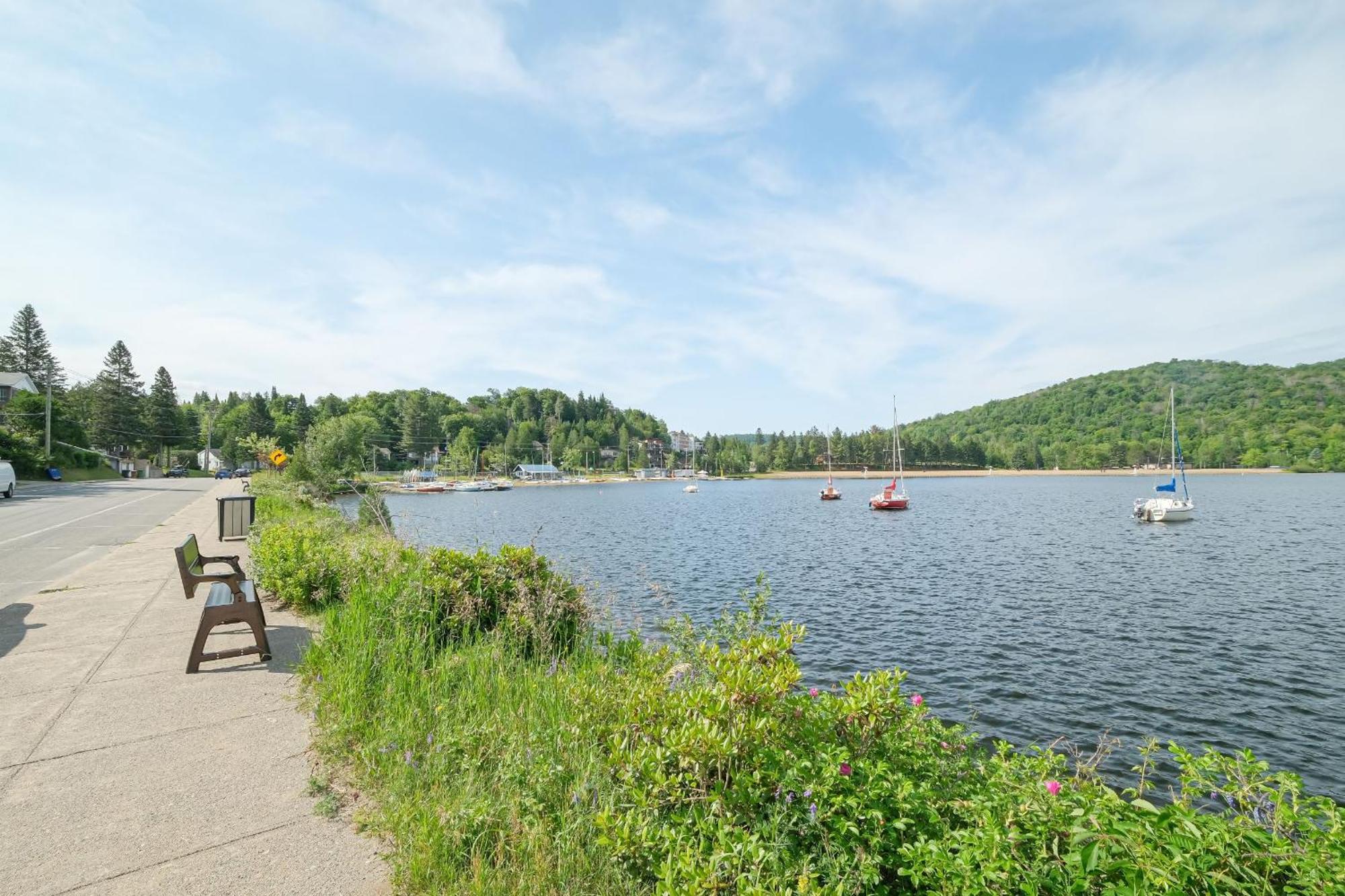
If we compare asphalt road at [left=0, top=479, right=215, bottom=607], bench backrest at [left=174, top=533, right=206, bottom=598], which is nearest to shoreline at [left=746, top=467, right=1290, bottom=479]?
asphalt road at [left=0, top=479, right=215, bottom=607]

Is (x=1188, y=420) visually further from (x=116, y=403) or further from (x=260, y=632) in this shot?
(x=116, y=403)

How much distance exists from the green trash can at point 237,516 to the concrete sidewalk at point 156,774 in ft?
31.1

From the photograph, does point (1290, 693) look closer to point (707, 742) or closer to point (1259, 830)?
point (1259, 830)

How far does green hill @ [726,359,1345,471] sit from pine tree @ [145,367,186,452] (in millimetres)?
140321

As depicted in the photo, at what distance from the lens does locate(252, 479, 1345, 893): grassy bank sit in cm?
227

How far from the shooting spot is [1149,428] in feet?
497

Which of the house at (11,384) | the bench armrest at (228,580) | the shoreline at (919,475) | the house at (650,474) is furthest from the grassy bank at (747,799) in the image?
the house at (650,474)

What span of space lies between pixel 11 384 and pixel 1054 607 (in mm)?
94688

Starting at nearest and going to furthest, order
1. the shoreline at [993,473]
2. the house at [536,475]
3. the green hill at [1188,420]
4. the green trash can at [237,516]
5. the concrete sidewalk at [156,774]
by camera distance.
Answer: the concrete sidewalk at [156,774], the green trash can at [237,516], the green hill at [1188,420], the shoreline at [993,473], the house at [536,475]

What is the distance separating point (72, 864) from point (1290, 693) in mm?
16462

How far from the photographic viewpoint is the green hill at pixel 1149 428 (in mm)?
138125

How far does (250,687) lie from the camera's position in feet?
17.7

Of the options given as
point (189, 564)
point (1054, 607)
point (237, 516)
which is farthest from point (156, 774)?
point (1054, 607)

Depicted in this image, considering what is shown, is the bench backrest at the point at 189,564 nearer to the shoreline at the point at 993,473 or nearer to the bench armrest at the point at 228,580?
the bench armrest at the point at 228,580
